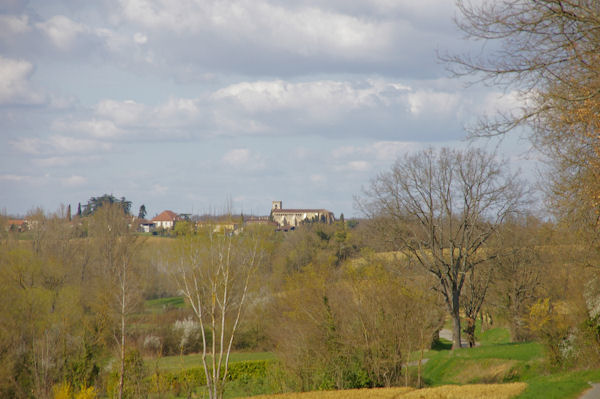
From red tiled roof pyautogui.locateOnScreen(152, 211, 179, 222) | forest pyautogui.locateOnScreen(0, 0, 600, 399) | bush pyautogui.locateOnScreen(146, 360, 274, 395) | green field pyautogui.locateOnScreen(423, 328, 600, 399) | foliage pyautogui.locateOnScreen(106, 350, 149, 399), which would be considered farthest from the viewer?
red tiled roof pyautogui.locateOnScreen(152, 211, 179, 222)

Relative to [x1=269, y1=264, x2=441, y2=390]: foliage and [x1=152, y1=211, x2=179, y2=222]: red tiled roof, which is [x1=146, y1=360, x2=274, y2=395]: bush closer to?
[x1=269, y1=264, x2=441, y2=390]: foliage

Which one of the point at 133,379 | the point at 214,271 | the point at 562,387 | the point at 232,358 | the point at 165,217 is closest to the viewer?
the point at 562,387

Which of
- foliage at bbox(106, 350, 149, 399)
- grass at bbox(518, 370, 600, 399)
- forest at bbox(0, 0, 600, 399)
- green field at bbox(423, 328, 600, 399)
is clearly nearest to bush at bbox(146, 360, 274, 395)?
forest at bbox(0, 0, 600, 399)

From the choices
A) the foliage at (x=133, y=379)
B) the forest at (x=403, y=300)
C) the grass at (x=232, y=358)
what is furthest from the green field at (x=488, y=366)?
the grass at (x=232, y=358)

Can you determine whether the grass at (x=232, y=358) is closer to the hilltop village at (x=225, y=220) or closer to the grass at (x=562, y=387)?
the hilltop village at (x=225, y=220)

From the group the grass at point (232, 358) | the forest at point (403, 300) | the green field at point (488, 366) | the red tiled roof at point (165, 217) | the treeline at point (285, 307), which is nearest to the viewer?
the forest at point (403, 300)

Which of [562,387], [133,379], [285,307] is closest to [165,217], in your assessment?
[285,307]

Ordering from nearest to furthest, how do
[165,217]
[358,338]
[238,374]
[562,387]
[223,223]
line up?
A: [562,387]
[223,223]
[358,338]
[238,374]
[165,217]

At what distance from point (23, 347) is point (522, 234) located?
31999 mm

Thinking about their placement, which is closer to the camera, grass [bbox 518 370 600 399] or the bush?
grass [bbox 518 370 600 399]

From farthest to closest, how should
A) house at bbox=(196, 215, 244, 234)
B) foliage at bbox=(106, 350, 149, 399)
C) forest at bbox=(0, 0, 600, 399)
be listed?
1. foliage at bbox=(106, 350, 149, 399)
2. house at bbox=(196, 215, 244, 234)
3. forest at bbox=(0, 0, 600, 399)

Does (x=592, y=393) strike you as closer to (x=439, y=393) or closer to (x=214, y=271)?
(x=439, y=393)

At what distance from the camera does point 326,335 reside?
73.7ft

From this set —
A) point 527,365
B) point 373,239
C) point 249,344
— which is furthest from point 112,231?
point 527,365
